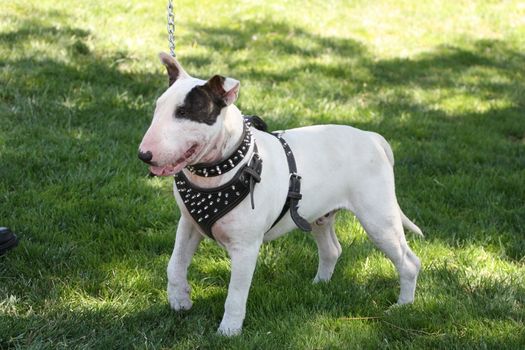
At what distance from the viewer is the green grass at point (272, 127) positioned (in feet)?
11.9

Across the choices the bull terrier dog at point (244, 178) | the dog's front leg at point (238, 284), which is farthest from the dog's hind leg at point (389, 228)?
the dog's front leg at point (238, 284)

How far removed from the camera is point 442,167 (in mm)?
6238

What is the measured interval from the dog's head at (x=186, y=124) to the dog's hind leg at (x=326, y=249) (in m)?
1.32

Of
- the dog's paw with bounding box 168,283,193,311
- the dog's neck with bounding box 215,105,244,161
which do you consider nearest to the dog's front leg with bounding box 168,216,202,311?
the dog's paw with bounding box 168,283,193,311

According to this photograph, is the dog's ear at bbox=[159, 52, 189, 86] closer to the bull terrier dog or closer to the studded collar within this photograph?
the bull terrier dog

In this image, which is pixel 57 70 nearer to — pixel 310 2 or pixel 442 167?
pixel 442 167

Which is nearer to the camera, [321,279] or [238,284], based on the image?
[238,284]

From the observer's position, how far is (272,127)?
6.58 m

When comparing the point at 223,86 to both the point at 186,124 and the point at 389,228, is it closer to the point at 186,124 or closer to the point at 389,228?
the point at 186,124

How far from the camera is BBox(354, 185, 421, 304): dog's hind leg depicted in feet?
12.6

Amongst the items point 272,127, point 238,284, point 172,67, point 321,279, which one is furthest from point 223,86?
point 272,127

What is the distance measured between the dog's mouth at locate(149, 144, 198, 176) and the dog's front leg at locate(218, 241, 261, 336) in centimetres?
59

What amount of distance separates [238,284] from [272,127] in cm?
331

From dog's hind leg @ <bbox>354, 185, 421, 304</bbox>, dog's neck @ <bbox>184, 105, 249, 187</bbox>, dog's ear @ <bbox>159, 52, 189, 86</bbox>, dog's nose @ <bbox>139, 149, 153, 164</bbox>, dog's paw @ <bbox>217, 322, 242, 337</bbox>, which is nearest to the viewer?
dog's nose @ <bbox>139, 149, 153, 164</bbox>
